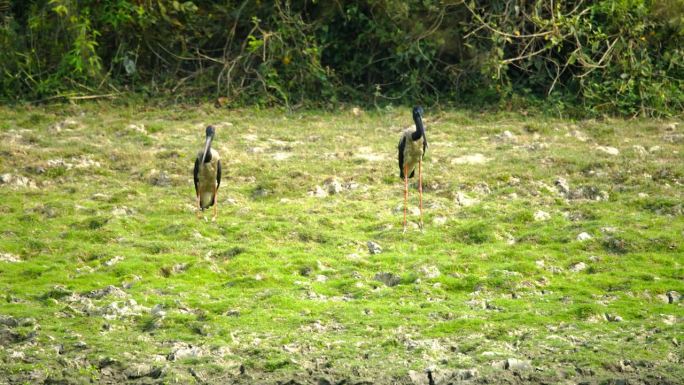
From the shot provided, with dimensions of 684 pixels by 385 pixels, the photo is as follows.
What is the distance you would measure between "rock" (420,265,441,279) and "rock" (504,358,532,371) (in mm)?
1986

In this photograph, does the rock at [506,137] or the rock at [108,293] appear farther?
the rock at [506,137]

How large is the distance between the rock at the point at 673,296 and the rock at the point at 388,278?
7.49 ft

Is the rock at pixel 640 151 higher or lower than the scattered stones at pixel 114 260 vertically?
higher

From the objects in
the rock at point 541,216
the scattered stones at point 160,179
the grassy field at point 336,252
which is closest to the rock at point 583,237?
the grassy field at point 336,252

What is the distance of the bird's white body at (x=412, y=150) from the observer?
1257cm

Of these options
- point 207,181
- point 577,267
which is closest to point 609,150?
point 577,267

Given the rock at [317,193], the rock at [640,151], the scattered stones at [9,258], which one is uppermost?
the rock at [640,151]

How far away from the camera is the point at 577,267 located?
33.6 feet

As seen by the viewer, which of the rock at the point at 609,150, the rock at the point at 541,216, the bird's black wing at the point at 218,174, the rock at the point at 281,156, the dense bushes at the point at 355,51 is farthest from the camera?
the dense bushes at the point at 355,51

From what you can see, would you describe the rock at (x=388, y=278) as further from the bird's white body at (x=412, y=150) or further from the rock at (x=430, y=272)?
the bird's white body at (x=412, y=150)

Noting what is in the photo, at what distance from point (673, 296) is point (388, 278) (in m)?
2.42

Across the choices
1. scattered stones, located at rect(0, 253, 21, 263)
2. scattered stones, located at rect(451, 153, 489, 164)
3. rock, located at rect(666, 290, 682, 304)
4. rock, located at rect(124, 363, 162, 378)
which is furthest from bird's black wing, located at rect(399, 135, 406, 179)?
rock, located at rect(124, 363, 162, 378)

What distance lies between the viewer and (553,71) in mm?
16750

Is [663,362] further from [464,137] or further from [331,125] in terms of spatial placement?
[331,125]
